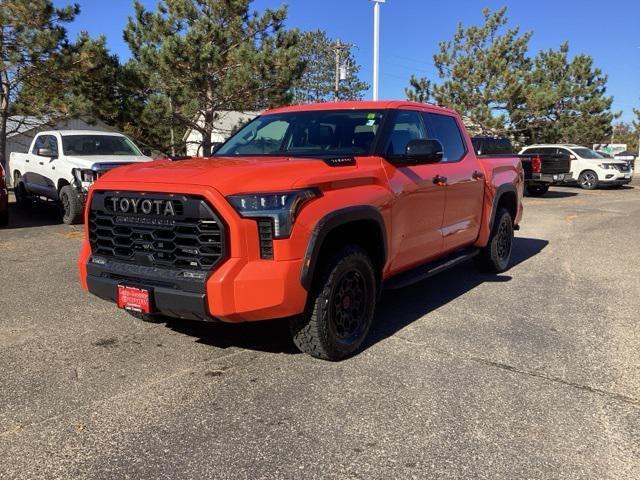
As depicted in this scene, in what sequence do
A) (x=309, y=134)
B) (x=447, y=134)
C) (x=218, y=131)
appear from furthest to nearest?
(x=218, y=131), (x=447, y=134), (x=309, y=134)

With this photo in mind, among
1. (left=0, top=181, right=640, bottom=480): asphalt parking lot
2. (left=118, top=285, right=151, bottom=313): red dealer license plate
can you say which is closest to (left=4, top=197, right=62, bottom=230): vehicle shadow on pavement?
(left=0, top=181, right=640, bottom=480): asphalt parking lot

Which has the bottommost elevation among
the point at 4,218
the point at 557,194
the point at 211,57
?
the point at 557,194

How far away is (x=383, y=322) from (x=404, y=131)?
5.54ft

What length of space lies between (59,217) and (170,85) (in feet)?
18.1

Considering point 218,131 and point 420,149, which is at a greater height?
point 218,131

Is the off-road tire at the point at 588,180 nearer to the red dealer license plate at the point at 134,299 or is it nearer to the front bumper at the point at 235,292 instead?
the front bumper at the point at 235,292

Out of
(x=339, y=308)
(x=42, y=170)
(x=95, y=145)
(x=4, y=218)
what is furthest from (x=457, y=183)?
(x=42, y=170)

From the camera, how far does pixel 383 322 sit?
5.11 m

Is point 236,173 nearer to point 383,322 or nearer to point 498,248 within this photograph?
point 383,322

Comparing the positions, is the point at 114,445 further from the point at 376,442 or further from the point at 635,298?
the point at 635,298

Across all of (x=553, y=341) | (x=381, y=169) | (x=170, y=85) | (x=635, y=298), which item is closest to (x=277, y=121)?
(x=381, y=169)

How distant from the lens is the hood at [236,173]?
3.57 m

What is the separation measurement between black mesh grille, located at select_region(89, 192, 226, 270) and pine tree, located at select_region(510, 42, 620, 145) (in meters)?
28.0

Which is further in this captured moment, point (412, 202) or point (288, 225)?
point (412, 202)
